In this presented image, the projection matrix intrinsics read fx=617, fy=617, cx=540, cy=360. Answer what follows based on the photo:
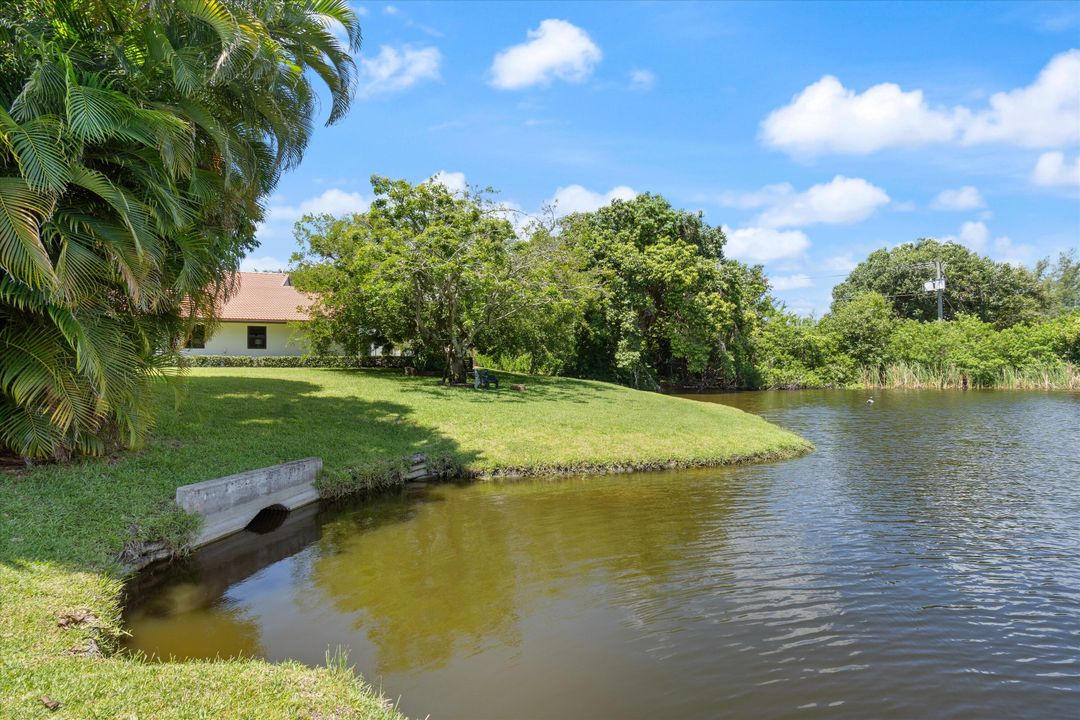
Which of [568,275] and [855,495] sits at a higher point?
[568,275]

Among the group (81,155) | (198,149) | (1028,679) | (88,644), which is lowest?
(1028,679)

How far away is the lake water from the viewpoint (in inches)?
227

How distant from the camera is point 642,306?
36.0 meters

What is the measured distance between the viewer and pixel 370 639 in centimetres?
666

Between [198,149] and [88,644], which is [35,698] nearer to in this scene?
[88,644]

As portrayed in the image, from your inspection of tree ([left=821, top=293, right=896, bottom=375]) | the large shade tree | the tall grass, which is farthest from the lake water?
tree ([left=821, top=293, right=896, bottom=375])

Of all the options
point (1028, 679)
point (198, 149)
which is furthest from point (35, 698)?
point (198, 149)

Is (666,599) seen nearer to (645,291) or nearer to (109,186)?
(109,186)

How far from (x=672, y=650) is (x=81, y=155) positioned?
379 inches

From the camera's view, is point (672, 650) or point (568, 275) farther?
point (568, 275)

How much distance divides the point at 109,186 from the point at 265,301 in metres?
30.6

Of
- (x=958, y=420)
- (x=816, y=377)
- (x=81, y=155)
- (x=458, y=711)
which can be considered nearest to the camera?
(x=458, y=711)

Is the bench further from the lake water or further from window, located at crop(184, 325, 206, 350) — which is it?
window, located at crop(184, 325, 206, 350)

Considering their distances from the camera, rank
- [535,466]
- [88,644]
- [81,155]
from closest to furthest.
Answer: [88,644] < [81,155] < [535,466]
